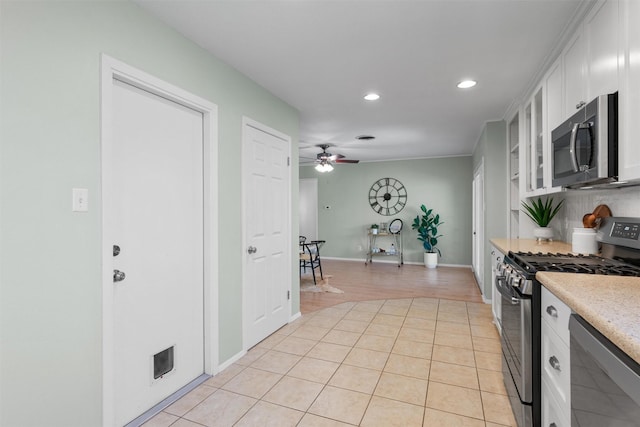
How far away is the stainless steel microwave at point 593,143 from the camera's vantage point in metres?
1.53

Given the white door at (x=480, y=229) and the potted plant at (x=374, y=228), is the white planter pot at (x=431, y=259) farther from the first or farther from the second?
the white door at (x=480, y=229)

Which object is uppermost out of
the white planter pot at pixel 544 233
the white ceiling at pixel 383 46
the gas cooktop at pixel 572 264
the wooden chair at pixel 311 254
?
the white ceiling at pixel 383 46

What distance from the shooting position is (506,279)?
1910 millimetres

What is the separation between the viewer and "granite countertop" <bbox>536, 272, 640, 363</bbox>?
2.64ft

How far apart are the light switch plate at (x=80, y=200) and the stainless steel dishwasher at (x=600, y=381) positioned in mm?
2027

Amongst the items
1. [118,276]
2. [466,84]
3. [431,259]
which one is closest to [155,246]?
[118,276]

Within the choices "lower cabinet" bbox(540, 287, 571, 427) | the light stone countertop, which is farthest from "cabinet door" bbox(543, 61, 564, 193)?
"lower cabinet" bbox(540, 287, 571, 427)

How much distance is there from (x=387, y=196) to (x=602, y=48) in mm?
5771

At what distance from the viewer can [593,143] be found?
1622 millimetres

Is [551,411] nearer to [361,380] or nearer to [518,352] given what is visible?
[518,352]

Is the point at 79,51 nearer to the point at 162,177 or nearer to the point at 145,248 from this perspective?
the point at 162,177

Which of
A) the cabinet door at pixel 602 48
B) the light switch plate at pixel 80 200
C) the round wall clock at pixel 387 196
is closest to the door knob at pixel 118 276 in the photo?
the light switch plate at pixel 80 200

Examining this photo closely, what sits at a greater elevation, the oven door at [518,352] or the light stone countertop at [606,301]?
the light stone countertop at [606,301]

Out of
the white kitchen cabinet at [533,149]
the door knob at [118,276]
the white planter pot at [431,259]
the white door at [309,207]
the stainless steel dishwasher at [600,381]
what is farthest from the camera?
the white door at [309,207]
